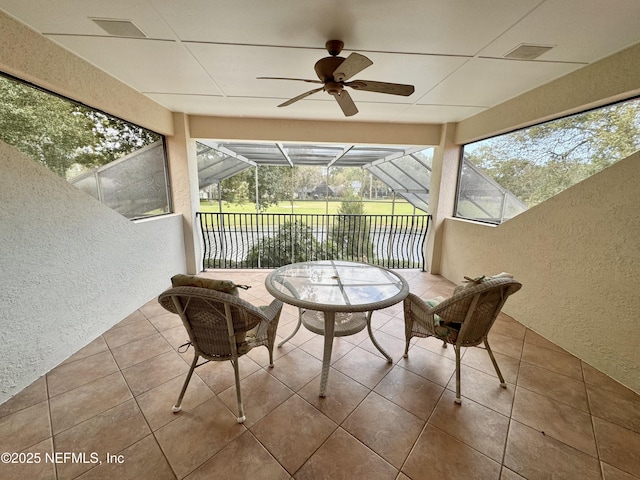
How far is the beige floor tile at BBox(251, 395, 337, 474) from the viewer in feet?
4.25

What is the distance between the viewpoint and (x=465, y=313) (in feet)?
5.26

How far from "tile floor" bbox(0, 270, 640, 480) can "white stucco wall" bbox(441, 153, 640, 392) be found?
0.76 ft

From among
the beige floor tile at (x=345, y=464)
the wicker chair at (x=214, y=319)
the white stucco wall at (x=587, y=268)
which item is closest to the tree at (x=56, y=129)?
the wicker chair at (x=214, y=319)

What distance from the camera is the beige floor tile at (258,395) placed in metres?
1.55

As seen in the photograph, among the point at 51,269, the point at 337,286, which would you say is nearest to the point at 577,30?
the point at 337,286

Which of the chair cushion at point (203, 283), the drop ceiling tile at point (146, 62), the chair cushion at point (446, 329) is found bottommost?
the chair cushion at point (446, 329)

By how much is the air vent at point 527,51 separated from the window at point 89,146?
11.8ft

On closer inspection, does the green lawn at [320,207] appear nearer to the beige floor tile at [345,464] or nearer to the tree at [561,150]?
the tree at [561,150]

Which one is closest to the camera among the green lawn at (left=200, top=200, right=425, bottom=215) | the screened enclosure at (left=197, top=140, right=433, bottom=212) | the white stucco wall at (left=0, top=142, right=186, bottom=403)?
the white stucco wall at (left=0, top=142, right=186, bottom=403)

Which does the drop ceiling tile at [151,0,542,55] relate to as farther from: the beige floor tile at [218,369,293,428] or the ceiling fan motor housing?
the beige floor tile at [218,369,293,428]

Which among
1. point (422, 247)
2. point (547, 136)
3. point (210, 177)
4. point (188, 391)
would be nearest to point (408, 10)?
point (547, 136)

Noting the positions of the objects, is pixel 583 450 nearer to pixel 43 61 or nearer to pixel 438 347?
pixel 438 347

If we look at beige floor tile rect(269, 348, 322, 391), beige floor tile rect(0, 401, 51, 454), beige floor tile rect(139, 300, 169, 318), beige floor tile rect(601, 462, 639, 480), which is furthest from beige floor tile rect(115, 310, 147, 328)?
beige floor tile rect(601, 462, 639, 480)

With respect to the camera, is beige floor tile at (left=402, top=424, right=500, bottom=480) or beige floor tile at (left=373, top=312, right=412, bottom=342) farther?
beige floor tile at (left=373, top=312, right=412, bottom=342)
